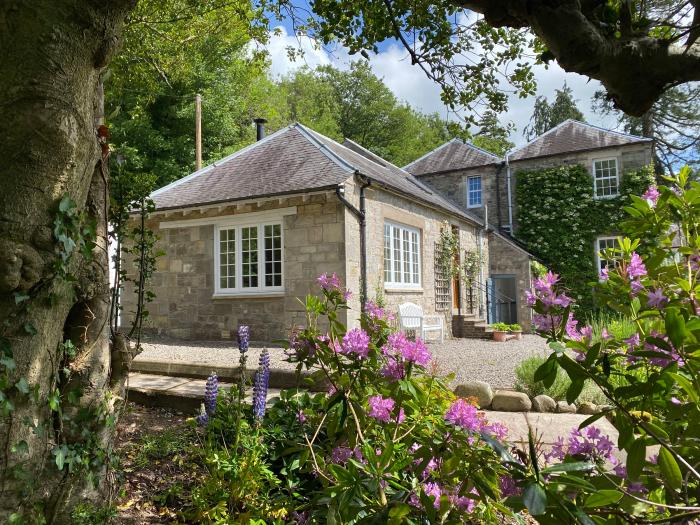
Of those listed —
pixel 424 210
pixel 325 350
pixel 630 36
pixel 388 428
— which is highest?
pixel 424 210

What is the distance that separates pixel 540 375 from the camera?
1249 millimetres

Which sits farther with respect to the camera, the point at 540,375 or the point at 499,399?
the point at 499,399

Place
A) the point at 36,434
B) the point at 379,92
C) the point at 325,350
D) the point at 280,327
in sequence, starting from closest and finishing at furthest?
the point at 36,434 < the point at 325,350 < the point at 280,327 < the point at 379,92

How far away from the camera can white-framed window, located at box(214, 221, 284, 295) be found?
1080cm

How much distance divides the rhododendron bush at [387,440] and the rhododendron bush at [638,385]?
0.22 m

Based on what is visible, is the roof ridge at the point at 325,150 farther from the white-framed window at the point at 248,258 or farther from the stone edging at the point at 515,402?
the stone edging at the point at 515,402

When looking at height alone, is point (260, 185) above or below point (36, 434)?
above

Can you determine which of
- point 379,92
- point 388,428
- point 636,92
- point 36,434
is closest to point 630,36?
point 636,92

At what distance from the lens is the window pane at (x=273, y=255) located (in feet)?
35.3

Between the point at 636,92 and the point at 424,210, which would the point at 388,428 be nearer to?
the point at 636,92

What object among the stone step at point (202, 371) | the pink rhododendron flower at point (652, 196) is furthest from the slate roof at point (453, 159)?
the pink rhododendron flower at point (652, 196)

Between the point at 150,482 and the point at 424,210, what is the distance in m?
11.4

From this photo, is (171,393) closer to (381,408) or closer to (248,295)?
(381,408)

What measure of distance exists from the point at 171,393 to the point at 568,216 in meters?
17.4
